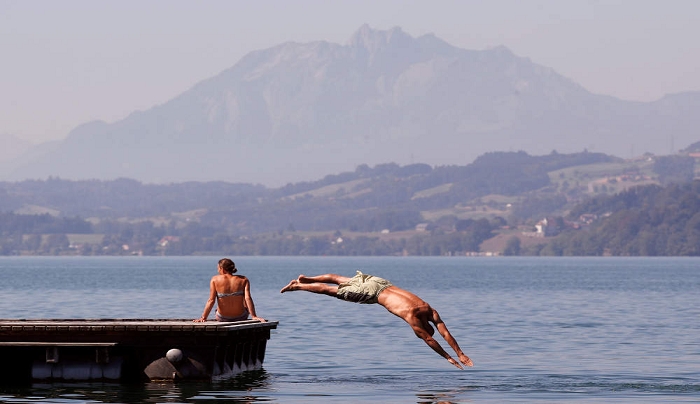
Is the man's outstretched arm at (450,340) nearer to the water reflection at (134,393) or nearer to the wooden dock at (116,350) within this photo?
the water reflection at (134,393)

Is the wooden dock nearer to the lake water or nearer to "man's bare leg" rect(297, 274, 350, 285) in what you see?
the lake water

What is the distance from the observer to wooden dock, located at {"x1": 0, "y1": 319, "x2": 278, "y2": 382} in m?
33.7

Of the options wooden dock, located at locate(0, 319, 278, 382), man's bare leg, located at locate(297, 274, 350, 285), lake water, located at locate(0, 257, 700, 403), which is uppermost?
man's bare leg, located at locate(297, 274, 350, 285)

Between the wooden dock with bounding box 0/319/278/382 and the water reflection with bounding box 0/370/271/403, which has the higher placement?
the wooden dock with bounding box 0/319/278/382

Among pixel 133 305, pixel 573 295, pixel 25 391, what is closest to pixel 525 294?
pixel 573 295

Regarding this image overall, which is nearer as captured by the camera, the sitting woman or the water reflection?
the water reflection

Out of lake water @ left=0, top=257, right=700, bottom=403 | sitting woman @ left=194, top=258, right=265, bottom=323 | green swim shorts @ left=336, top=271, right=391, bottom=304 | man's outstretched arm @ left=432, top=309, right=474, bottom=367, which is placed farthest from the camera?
sitting woman @ left=194, top=258, right=265, bottom=323

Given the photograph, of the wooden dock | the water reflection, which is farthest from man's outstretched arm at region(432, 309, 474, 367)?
the wooden dock

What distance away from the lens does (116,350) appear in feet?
112

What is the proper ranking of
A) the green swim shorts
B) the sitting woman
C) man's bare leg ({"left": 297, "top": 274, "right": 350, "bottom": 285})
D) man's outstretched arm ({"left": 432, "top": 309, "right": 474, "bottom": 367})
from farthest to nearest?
the sitting woman, the green swim shorts, man's bare leg ({"left": 297, "top": 274, "right": 350, "bottom": 285}), man's outstretched arm ({"left": 432, "top": 309, "right": 474, "bottom": 367})

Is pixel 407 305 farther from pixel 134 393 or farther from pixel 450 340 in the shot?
pixel 134 393

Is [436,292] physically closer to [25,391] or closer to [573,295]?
[573,295]

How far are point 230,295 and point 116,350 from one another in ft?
10.8

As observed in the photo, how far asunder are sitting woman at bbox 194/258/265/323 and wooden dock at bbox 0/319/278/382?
54 cm
